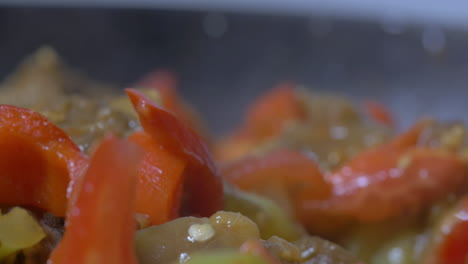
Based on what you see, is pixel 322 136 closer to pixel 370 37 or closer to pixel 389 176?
pixel 389 176

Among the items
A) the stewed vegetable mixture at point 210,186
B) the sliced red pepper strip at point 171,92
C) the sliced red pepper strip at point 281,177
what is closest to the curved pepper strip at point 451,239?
the stewed vegetable mixture at point 210,186

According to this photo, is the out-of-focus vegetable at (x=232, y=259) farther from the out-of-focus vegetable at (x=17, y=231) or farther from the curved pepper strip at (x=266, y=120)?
the curved pepper strip at (x=266, y=120)

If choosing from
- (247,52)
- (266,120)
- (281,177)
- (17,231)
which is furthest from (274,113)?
(17,231)

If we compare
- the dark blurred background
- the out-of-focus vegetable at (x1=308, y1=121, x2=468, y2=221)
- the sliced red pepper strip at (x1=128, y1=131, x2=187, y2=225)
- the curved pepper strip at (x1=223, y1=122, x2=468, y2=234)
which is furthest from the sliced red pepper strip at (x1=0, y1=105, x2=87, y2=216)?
the dark blurred background

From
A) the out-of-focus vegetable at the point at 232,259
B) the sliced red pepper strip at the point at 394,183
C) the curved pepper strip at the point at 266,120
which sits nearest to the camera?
the out-of-focus vegetable at the point at 232,259

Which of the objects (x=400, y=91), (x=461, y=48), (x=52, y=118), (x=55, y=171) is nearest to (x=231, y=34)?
(x=400, y=91)

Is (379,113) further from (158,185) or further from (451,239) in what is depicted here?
(158,185)

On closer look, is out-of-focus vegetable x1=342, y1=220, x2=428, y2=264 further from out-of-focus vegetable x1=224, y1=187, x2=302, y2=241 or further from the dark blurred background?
the dark blurred background
